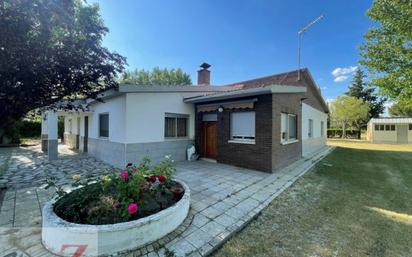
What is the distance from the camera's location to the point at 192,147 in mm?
11359

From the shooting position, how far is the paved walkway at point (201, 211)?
11.3ft

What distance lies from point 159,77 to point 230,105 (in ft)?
123

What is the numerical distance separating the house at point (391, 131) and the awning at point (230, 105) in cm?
3104

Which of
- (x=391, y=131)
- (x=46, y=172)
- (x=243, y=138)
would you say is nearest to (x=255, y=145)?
(x=243, y=138)

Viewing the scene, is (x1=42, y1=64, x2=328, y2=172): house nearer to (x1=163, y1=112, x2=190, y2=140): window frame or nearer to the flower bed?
(x1=163, y1=112, x2=190, y2=140): window frame

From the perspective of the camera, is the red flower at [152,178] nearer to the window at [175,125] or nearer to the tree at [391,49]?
the window at [175,125]

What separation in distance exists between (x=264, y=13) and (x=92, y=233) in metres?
14.1

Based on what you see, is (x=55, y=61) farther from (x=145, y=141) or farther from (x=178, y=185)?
(x=178, y=185)

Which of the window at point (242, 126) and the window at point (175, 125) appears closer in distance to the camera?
the window at point (242, 126)

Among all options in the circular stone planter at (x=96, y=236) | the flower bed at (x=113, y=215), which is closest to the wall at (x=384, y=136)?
the flower bed at (x=113, y=215)

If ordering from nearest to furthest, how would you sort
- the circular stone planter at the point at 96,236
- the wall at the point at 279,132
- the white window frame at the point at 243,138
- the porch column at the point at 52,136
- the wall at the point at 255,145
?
the circular stone planter at the point at 96,236
the wall at the point at 255,145
the wall at the point at 279,132
the white window frame at the point at 243,138
the porch column at the point at 52,136

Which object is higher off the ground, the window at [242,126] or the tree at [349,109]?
the tree at [349,109]

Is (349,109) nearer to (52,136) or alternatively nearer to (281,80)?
(281,80)

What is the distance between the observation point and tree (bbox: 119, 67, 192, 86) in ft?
141
